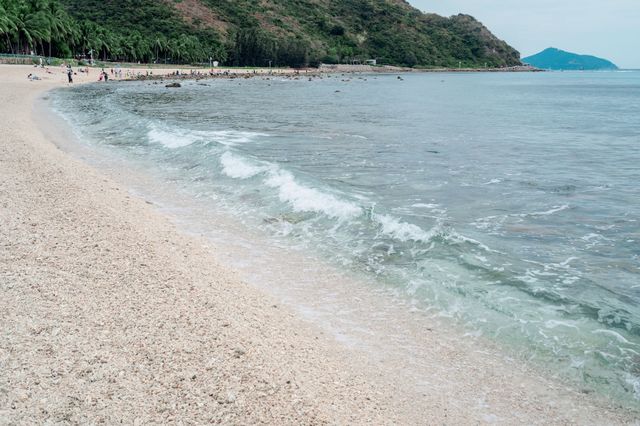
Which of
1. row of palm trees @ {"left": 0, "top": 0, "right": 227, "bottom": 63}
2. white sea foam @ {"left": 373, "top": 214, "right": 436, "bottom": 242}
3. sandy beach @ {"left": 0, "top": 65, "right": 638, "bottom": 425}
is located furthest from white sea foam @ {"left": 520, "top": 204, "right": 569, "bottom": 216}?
row of palm trees @ {"left": 0, "top": 0, "right": 227, "bottom": 63}

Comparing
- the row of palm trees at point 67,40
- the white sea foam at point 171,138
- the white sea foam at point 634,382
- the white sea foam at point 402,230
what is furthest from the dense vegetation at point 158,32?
the white sea foam at point 634,382

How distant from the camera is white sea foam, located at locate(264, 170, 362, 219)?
11383mm

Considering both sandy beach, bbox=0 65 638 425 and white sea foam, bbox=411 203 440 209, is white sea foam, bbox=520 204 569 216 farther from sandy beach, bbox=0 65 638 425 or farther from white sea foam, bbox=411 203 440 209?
sandy beach, bbox=0 65 638 425

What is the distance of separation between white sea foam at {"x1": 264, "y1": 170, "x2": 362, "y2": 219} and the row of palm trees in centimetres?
7463

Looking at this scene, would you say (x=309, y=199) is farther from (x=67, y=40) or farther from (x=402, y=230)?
(x=67, y=40)

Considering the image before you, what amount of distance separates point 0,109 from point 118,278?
26465mm

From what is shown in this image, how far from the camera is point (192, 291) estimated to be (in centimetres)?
664

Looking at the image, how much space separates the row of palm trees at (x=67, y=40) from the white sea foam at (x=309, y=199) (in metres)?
74.6

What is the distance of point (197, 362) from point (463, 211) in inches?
340

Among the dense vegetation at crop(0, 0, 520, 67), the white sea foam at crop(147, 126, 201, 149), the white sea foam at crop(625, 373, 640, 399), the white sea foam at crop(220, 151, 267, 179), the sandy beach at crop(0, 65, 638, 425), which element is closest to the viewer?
the sandy beach at crop(0, 65, 638, 425)

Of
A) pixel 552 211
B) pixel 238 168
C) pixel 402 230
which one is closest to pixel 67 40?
pixel 238 168

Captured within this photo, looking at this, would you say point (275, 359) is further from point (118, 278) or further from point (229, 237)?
point (229, 237)

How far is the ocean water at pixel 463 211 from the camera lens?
263 inches

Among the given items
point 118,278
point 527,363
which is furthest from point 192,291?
point 527,363
